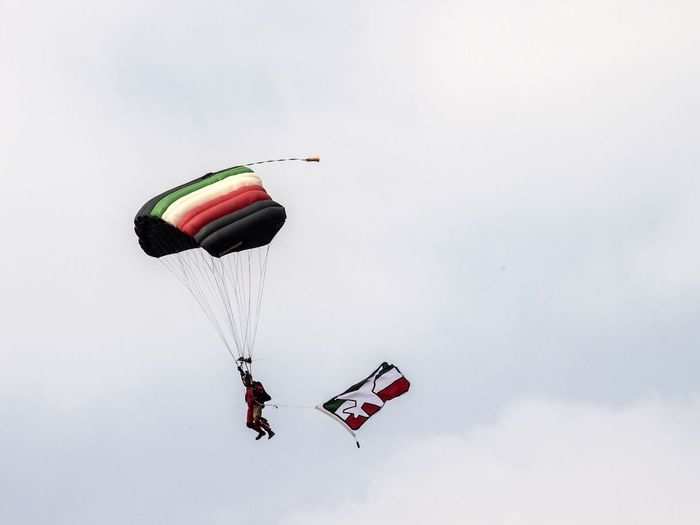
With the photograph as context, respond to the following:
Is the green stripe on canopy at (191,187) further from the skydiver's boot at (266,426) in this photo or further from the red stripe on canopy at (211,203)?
the skydiver's boot at (266,426)

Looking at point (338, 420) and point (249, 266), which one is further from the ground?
point (249, 266)

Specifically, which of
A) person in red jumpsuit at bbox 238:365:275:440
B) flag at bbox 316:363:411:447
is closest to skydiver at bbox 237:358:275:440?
person in red jumpsuit at bbox 238:365:275:440

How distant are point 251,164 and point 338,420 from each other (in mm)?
9200

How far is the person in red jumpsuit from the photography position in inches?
2105

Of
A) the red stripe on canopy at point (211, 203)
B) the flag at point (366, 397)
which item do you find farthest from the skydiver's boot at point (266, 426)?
the red stripe on canopy at point (211, 203)

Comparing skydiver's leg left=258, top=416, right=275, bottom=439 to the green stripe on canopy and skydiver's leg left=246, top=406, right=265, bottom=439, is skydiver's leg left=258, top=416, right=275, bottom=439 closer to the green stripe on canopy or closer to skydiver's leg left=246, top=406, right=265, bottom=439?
skydiver's leg left=246, top=406, right=265, bottom=439

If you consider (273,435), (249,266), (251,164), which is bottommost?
(273,435)

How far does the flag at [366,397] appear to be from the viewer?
5766 centimetres


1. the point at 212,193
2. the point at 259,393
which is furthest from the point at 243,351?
the point at 212,193

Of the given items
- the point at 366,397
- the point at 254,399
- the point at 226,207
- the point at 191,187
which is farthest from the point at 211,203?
the point at 366,397

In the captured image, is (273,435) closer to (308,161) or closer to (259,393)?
(259,393)

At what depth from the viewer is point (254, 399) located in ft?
175

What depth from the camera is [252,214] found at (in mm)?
54031

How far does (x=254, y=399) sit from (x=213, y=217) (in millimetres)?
5931
